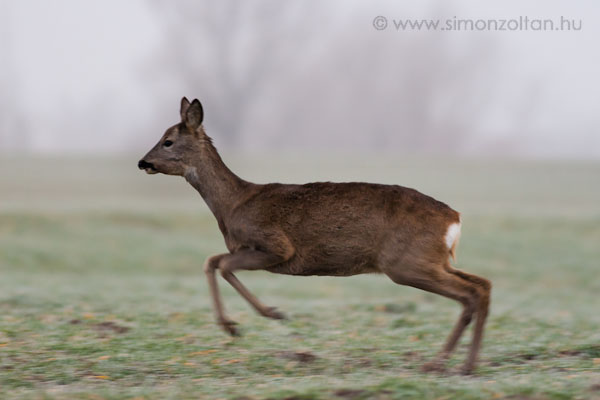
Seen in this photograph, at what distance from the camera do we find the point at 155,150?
8180mm

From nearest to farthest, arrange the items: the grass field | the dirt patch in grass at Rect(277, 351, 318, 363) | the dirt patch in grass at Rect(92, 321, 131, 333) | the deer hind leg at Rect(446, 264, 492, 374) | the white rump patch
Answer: the grass field < the deer hind leg at Rect(446, 264, 492, 374) < the white rump patch < the dirt patch in grass at Rect(277, 351, 318, 363) < the dirt patch in grass at Rect(92, 321, 131, 333)

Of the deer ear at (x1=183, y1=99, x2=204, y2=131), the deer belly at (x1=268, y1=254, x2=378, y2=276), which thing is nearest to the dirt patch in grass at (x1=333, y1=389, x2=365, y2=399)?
the deer belly at (x1=268, y1=254, x2=378, y2=276)

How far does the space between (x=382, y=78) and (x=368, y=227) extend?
58.4 metres

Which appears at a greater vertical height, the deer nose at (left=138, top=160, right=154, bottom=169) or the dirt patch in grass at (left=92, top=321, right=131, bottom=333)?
the deer nose at (left=138, top=160, right=154, bottom=169)

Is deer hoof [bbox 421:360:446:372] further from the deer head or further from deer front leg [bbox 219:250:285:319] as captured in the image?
the deer head

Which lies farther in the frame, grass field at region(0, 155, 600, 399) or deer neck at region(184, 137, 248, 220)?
deer neck at region(184, 137, 248, 220)

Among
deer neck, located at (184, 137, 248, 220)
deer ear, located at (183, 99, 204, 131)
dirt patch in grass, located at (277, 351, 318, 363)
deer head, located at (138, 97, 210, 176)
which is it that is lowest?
dirt patch in grass, located at (277, 351, 318, 363)

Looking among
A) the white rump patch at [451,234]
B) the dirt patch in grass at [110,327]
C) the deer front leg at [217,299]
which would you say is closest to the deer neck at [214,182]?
the deer front leg at [217,299]

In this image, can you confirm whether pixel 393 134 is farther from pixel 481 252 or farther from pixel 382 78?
pixel 481 252

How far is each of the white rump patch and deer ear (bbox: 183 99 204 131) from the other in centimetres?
243

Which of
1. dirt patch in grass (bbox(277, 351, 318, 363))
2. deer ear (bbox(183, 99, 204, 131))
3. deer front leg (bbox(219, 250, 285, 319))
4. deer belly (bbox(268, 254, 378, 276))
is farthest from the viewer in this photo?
dirt patch in grass (bbox(277, 351, 318, 363))

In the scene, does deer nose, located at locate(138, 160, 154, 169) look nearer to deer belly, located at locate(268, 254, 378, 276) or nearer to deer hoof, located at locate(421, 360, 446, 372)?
deer belly, located at locate(268, 254, 378, 276)

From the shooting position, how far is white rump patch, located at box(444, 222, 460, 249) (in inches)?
293

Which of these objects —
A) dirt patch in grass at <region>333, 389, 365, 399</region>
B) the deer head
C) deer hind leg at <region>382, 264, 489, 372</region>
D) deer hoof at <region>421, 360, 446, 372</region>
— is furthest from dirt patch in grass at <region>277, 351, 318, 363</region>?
dirt patch in grass at <region>333, 389, 365, 399</region>
